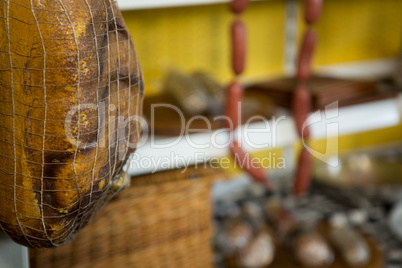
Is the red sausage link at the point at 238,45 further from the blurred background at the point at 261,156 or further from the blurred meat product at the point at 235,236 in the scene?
the blurred meat product at the point at 235,236

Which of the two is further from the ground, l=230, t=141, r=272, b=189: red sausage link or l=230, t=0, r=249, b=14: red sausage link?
l=230, t=0, r=249, b=14: red sausage link

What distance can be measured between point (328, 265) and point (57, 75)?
0.94m

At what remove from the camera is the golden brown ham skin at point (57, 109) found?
35cm

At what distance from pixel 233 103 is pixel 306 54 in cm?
23

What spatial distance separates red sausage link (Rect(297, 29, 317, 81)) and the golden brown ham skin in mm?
721

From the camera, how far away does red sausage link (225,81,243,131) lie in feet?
3.20

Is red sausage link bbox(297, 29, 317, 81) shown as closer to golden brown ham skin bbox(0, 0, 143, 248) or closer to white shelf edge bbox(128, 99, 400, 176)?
white shelf edge bbox(128, 99, 400, 176)

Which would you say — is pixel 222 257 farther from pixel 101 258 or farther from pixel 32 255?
pixel 32 255

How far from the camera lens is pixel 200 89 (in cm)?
107

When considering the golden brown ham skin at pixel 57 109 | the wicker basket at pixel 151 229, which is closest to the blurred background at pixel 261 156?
the wicker basket at pixel 151 229

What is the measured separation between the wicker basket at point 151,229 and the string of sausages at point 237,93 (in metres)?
0.06

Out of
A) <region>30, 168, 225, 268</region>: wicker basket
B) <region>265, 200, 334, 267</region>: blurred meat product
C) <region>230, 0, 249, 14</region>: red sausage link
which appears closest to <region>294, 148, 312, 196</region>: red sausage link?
<region>265, 200, 334, 267</region>: blurred meat product

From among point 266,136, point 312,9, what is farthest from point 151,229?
point 312,9

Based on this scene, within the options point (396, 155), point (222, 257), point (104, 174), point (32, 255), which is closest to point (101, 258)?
point (32, 255)
